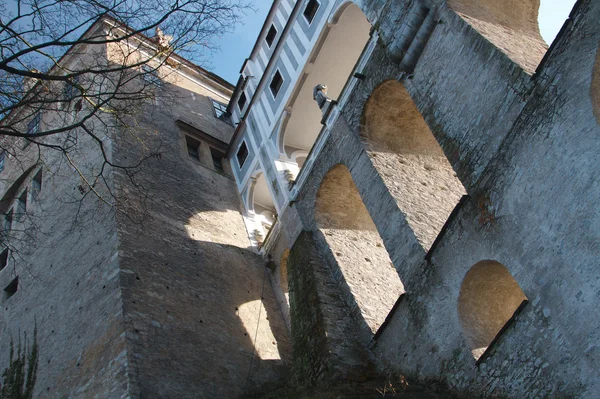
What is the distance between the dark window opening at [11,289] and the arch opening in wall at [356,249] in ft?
28.3

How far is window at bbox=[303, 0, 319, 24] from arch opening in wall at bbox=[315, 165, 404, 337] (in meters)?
4.83

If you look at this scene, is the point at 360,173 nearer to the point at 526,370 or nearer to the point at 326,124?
the point at 326,124

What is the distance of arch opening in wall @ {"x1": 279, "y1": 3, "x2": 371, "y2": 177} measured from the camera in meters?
15.4

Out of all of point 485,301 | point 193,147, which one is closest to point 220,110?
point 193,147

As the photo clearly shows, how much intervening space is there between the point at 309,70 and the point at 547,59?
874 cm

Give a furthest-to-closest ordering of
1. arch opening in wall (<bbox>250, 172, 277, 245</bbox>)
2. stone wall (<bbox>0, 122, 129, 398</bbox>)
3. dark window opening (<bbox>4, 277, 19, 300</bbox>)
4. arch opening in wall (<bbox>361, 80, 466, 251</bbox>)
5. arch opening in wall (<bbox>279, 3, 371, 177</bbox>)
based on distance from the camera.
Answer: arch opening in wall (<bbox>250, 172, 277, 245</bbox>) < dark window opening (<bbox>4, 277, 19, 300</bbox>) < arch opening in wall (<bbox>279, 3, 371, 177</bbox>) < arch opening in wall (<bbox>361, 80, 466, 251</bbox>) < stone wall (<bbox>0, 122, 129, 398</bbox>)

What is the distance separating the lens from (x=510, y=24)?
10914 millimetres

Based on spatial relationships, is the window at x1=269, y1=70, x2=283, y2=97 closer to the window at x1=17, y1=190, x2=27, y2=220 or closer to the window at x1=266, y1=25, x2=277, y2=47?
the window at x1=266, y1=25, x2=277, y2=47

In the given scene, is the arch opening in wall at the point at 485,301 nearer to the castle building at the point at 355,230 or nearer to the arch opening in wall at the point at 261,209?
the castle building at the point at 355,230

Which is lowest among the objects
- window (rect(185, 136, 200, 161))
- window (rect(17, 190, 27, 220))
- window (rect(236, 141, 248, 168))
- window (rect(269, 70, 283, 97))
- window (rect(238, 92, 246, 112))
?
window (rect(17, 190, 27, 220))

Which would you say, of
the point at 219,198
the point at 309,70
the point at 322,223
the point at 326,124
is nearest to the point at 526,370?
the point at 322,223

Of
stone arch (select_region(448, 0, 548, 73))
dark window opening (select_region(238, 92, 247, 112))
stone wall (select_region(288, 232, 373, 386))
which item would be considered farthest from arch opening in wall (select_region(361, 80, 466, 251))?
dark window opening (select_region(238, 92, 247, 112))

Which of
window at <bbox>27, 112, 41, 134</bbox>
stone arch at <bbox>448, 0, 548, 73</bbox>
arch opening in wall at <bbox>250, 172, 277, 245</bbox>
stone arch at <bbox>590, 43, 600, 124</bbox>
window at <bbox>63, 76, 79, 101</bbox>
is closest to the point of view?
stone arch at <bbox>590, 43, 600, 124</bbox>

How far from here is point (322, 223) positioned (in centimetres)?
1439
